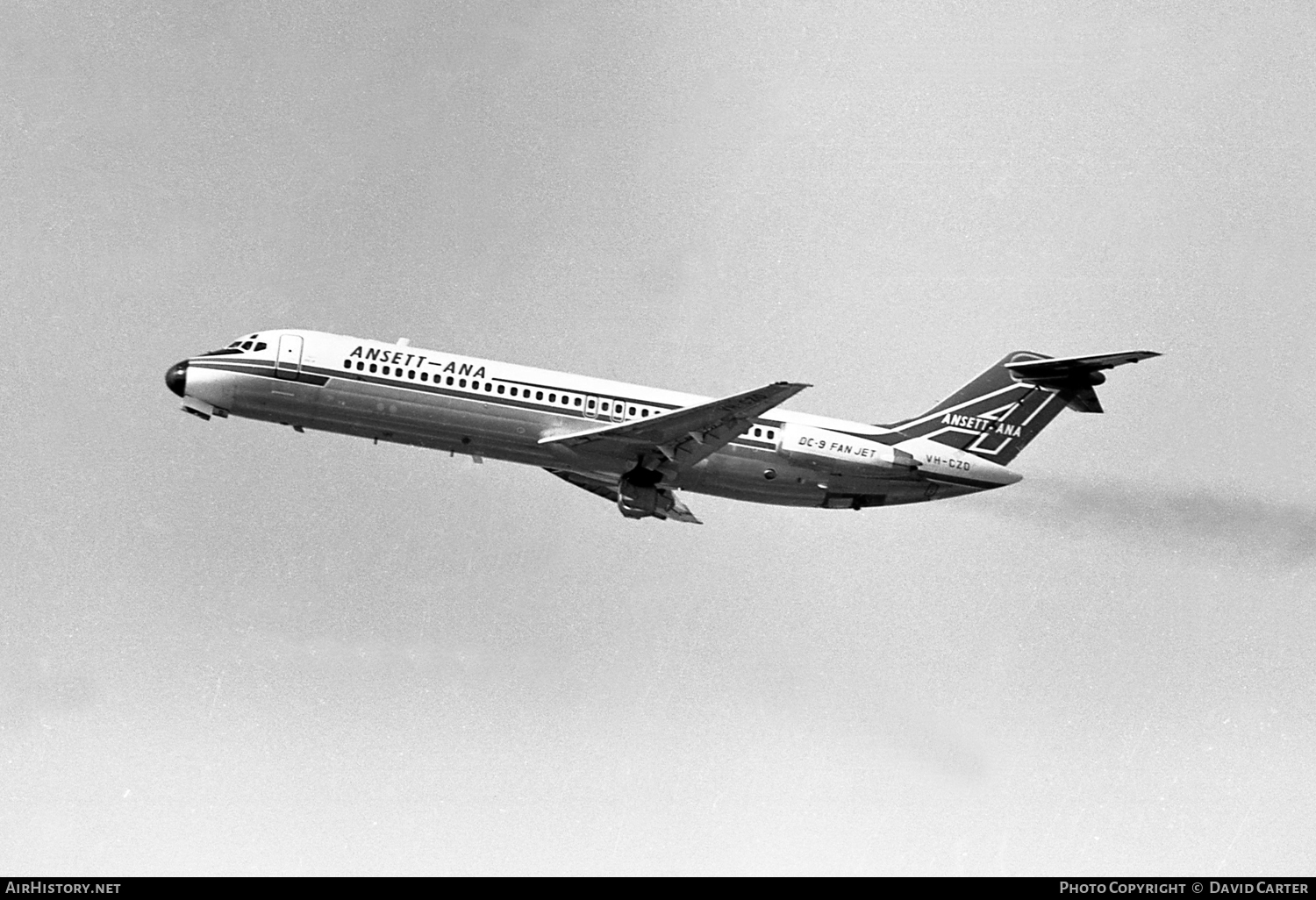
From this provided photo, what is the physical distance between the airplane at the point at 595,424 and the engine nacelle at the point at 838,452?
0.13 feet

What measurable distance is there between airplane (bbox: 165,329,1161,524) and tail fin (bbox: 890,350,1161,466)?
0.33ft

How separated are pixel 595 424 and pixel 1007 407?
13.5 m

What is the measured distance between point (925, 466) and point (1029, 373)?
490 centimetres

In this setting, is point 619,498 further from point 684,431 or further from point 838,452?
point 838,452

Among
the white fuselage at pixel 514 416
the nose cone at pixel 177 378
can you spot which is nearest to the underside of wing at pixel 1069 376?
the white fuselage at pixel 514 416

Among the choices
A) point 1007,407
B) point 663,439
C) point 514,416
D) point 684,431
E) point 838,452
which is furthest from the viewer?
point 1007,407

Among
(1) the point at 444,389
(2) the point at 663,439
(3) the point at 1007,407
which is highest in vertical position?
(3) the point at 1007,407

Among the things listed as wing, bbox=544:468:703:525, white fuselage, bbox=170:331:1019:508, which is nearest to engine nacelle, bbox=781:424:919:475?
white fuselage, bbox=170:331:1019:508

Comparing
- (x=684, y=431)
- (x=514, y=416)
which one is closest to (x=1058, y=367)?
(x=684, y=431)

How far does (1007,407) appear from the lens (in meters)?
68.3

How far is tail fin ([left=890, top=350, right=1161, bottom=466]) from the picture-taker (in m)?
67.6
